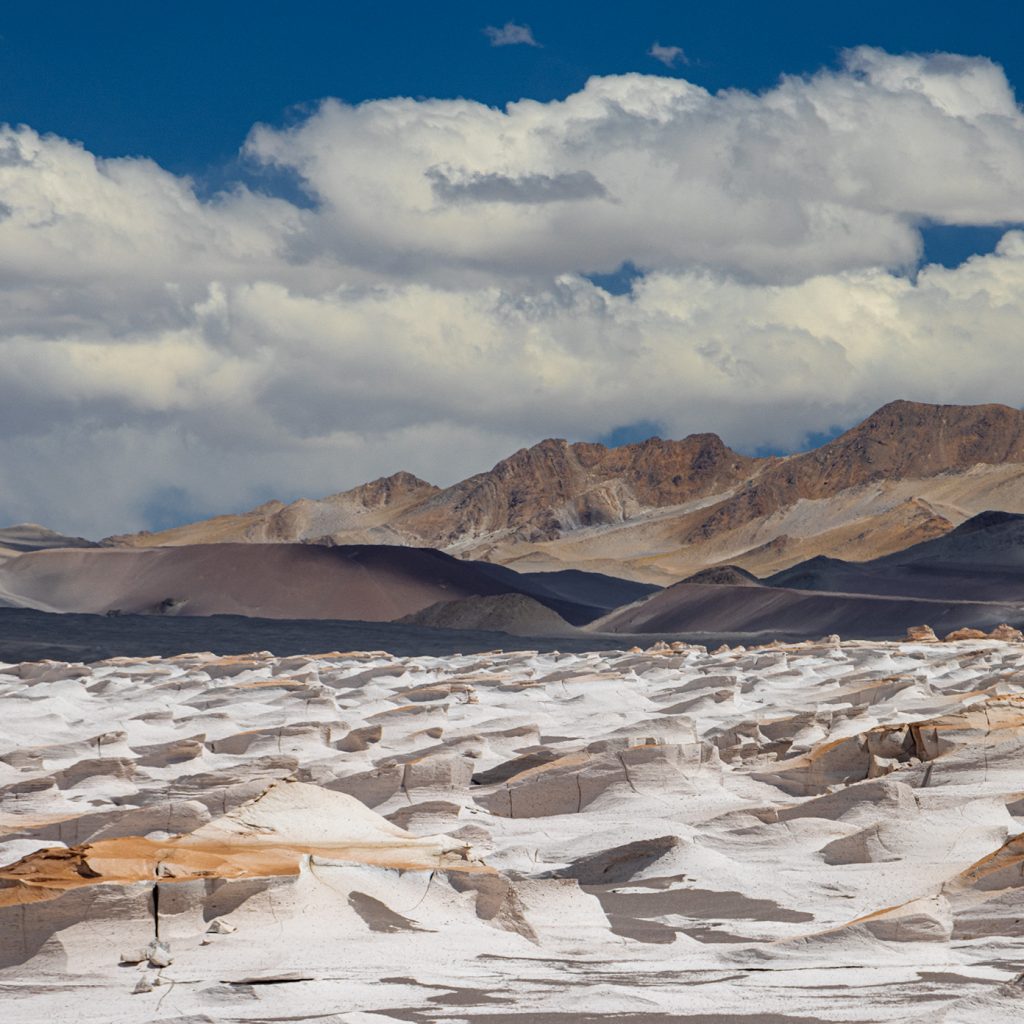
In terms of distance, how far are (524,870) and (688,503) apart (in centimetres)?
12731

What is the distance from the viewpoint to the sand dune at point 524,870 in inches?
149

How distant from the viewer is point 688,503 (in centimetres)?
13275

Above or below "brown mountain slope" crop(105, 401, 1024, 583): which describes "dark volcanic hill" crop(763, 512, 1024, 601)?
below

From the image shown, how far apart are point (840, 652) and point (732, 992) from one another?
16.6m

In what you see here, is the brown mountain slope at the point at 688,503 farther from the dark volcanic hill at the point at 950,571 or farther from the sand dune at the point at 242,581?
the sand dune at the point at 242,581

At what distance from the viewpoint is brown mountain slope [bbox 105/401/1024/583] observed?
309 feet

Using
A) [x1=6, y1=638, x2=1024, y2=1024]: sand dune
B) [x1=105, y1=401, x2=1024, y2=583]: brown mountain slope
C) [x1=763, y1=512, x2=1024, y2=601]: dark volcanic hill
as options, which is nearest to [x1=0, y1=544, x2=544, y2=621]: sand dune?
[x1=763, y1=512, x2=1024, y2=601]: dark volcanic hill

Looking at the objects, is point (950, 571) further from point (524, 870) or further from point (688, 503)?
point (688, 503)

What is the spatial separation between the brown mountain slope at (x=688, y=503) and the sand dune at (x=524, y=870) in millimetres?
78854

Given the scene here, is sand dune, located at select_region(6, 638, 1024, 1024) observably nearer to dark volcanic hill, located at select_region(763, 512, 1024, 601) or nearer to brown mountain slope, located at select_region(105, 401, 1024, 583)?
dark volcanic hill, located at select_region(763, 512, 1024, 601)

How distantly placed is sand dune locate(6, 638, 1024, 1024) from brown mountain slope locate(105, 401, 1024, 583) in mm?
78854

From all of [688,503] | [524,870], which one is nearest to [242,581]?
[524,870]

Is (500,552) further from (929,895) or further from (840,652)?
(929,895)

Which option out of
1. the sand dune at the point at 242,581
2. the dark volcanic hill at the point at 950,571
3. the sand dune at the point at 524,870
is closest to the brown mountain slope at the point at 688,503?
the dark volcanic hill at the point at 950,571
